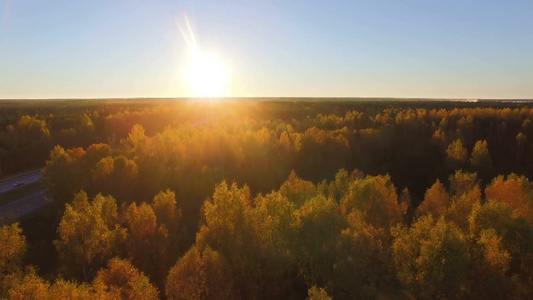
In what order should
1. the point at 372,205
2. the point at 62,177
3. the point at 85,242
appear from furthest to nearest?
the point at 62,177 < the point at 372,205 < the point at 85,242

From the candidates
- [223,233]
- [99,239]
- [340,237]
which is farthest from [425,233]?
[99,239]

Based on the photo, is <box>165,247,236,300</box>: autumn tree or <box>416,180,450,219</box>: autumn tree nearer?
<box>165,247,236,300</box>: autumn tree

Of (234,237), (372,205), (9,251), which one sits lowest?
(234,237)

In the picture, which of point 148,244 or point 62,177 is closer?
point 148,244

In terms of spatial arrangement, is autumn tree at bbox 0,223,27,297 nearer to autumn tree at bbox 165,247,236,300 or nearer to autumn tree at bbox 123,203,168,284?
autumn tree at bbox 123,203,168,284

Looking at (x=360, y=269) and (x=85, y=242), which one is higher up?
(x=85, y=242)

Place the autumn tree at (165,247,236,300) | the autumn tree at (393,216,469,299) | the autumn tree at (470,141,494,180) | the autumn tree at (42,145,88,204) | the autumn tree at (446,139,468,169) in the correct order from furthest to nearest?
the autumn tree at (446,139,468,169) < the autumn tree at (470,141,494,180) < the autumn tree at (42,145,88,204) < the autumn tree at (393,216,469,299) < the autumn tree at (165,247,236,300)

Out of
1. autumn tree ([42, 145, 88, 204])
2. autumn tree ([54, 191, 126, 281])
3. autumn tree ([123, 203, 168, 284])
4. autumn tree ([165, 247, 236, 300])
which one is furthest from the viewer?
autumn tree ([42, 145, 88, 204])

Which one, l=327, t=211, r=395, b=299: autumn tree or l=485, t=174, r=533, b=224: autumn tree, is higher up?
l=485, t=174, r=533, b=224: autumn tree

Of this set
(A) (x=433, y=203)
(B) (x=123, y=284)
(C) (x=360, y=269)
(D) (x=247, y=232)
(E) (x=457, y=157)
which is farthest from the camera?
(E) (x=457, y=157)

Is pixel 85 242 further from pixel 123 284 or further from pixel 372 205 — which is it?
pixel 372 205

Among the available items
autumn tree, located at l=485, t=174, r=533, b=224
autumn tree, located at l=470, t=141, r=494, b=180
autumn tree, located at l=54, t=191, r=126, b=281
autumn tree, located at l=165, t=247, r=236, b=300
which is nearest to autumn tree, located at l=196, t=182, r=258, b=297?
autumn tree, located at l=165, t=247, r=236, b=300

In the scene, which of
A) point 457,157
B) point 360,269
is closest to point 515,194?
point 360,269
